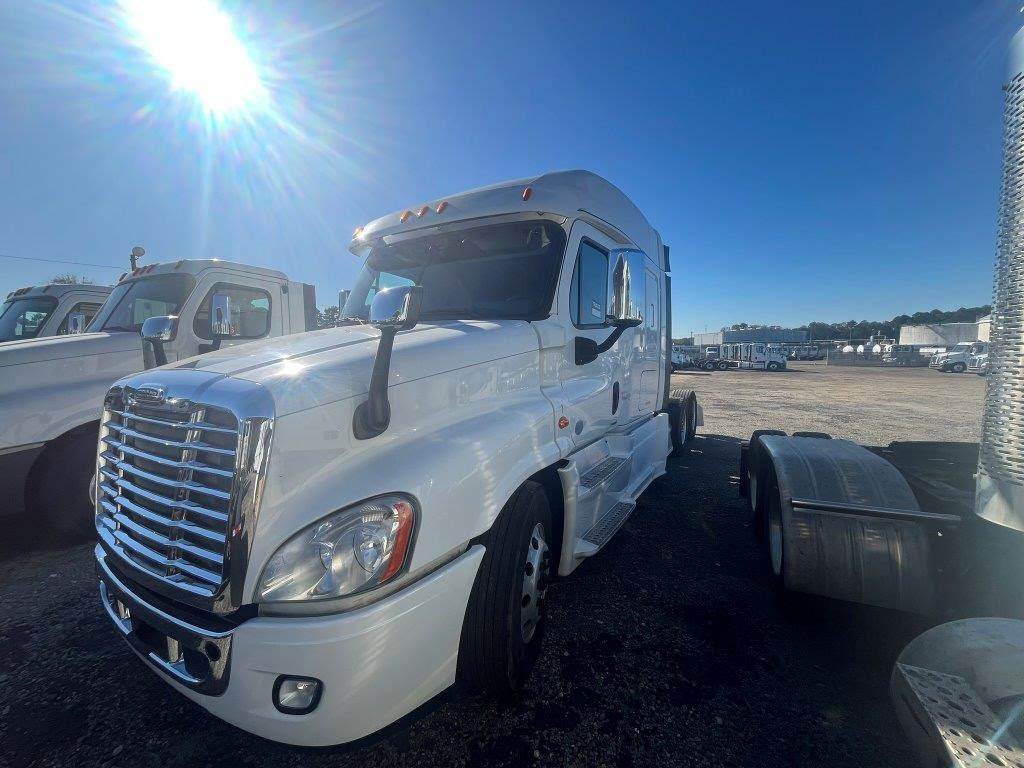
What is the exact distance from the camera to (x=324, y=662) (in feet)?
4.94

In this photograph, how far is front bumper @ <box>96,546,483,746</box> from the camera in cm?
152

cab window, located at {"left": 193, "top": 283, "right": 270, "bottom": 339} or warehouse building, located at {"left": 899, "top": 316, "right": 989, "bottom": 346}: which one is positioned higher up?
warehouse building, located at {"left": 899, "top": 316, "right": 989, "bottom": 346}

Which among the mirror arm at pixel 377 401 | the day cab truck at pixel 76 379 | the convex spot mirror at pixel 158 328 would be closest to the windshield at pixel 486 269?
the mirror arm at pixel 377 401

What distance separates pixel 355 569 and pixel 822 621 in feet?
11.2

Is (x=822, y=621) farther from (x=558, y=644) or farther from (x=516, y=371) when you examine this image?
(x=516, y=371)

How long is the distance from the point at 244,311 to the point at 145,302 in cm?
103

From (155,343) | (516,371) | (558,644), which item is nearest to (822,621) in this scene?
(558,644)

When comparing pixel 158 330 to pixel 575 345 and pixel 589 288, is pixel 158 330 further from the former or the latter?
pixel 589 288

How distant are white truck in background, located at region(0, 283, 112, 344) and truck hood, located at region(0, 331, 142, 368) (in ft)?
12.2

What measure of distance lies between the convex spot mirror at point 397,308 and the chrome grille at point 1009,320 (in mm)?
Answer: 2746

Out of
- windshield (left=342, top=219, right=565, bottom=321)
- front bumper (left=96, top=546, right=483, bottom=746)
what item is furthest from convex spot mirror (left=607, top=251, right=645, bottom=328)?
front bumper (left=96, top=546, right=483, bottom=746)

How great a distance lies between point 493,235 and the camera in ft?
10.5

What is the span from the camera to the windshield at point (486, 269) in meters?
3.03

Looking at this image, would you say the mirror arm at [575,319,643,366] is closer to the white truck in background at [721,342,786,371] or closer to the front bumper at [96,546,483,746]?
the front bumper at [96,546,483,746]
